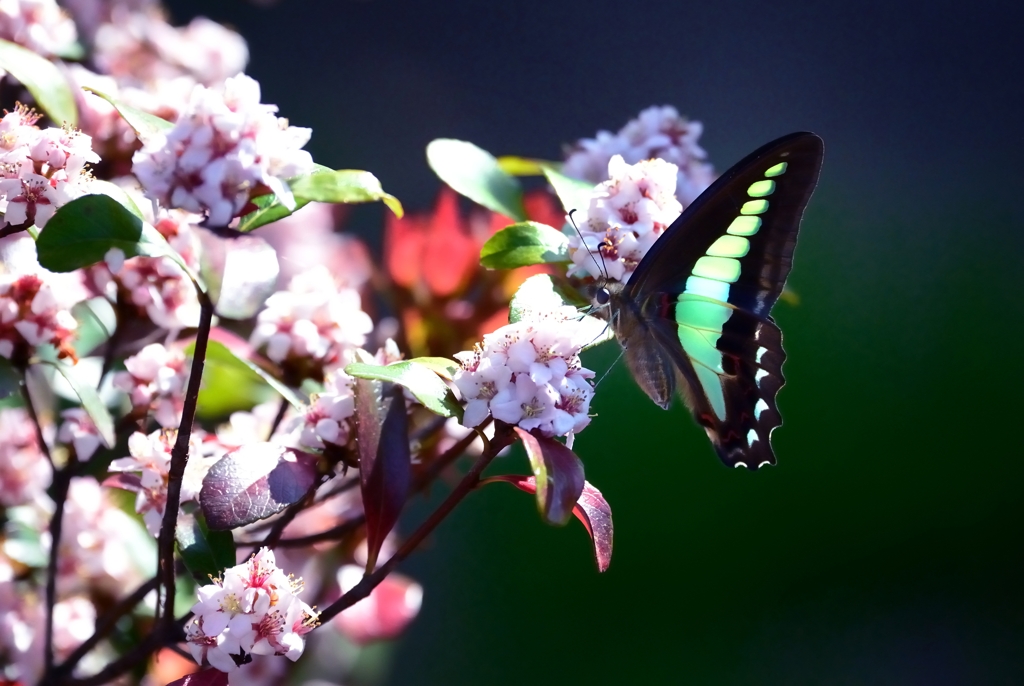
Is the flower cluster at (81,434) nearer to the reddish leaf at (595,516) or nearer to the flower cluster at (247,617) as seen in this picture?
the flower cluster at (247,617)

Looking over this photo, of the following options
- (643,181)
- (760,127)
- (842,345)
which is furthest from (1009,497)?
(643,181)

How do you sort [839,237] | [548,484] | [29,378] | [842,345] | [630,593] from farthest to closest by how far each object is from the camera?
[839,237], [842,345], [630,593], [29,378], [548,484]

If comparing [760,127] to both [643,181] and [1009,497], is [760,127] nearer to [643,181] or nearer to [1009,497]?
[1009,497]

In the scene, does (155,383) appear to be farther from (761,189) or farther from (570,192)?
(761,189)

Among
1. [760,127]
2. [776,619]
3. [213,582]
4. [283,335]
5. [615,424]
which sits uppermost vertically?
[760,127]

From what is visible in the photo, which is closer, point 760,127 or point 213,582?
point 213,582

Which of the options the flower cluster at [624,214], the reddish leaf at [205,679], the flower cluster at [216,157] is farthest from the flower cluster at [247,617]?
the flower cluster at [624,214]

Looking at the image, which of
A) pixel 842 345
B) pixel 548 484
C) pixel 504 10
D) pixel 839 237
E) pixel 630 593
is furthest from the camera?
pixel 504 10
